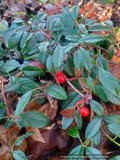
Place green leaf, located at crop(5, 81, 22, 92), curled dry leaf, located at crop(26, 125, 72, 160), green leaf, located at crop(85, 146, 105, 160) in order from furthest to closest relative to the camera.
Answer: curled dry leaf, located at crop(26, 125, 72, 160) < green leaf, located at crop(5, 81, 22, 92) < green leaf, located at crop(85, 146, 105, 160)

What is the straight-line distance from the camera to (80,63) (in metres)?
0.52

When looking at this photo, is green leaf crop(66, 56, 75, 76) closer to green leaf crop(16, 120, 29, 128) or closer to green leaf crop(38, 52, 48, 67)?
green leaf crop(38, 52, 48, 67)

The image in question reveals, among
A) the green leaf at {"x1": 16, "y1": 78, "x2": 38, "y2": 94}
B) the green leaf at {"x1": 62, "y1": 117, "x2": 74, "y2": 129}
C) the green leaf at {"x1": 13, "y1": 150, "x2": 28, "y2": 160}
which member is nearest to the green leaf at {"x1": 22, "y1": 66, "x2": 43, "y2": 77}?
the green leaf at {"x1": 16, "y1": 78, "x2": 38, "y2": 94}

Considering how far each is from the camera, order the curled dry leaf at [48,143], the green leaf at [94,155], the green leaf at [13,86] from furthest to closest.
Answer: the curled dry leaf at [48,143], the green leaf at [13,86], the green leaf at [94,155]

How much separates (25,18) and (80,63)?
1.30 metres

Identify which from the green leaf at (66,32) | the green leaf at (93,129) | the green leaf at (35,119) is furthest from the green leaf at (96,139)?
the green leaf at (66,32)

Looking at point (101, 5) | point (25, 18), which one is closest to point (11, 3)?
point (25, 18)

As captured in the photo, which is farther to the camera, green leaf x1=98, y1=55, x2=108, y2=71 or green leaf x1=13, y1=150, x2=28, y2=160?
green leaf x1=98, y1=55, x2=108, y2=71

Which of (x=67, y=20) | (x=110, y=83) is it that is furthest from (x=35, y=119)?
(x=67, y=20)

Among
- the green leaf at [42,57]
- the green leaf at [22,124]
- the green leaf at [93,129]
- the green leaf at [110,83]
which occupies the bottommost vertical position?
the green leaf at [93,129]

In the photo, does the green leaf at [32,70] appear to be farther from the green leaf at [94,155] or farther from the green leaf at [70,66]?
the green leaf at [94,155]

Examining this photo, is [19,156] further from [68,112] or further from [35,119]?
[68,112]

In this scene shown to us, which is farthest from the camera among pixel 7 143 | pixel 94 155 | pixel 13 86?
pixel 7 143

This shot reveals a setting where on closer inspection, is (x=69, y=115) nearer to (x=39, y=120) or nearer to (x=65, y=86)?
(x=39, y=120)
